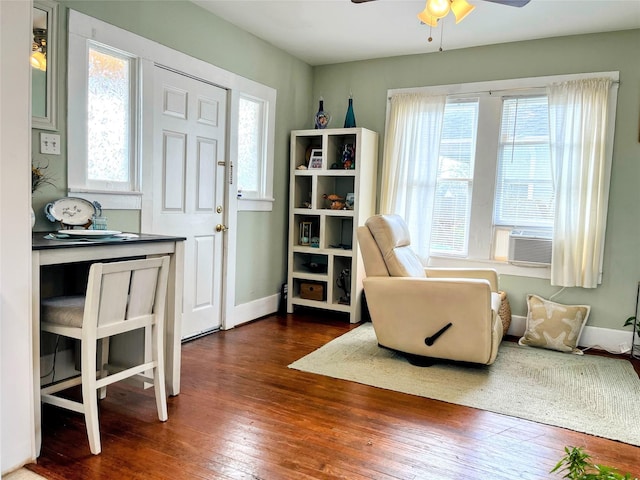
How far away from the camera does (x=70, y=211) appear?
254 cm

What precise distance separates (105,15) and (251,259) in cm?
216

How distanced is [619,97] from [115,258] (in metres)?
3.74

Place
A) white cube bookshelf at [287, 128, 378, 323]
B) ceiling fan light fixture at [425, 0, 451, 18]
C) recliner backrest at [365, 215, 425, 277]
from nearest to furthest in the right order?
ceiling fan light fixture at [425, 0, 451, 18]
recliner backrest at [365, 215, 425, 277]
white cube bookshelf at [287, 128, 378, 323]

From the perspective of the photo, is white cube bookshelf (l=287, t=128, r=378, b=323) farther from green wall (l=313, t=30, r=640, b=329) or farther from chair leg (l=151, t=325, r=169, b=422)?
chair leg (l=151, t=325, r=169, b=422)

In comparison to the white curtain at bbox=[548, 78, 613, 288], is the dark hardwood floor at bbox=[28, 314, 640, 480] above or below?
below

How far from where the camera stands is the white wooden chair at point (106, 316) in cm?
196

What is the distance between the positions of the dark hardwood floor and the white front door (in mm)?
944

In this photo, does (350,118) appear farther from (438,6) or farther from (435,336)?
(435,336)

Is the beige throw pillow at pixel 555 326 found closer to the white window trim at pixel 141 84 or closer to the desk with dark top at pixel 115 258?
the white window trim at pixel 141 84

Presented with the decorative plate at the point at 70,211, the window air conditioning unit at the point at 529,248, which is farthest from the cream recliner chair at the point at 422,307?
the decorative plate at the point at 70,211

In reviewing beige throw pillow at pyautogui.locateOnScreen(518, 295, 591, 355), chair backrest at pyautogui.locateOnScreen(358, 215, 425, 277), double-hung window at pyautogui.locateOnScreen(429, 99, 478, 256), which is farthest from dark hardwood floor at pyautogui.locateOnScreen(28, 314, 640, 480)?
double-hung window at pyautogui.locateOnScreen(429, 99, 478, 256)

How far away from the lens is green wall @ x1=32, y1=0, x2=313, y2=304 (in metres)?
2.61

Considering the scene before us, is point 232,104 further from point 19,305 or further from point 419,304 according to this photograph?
point 19,305

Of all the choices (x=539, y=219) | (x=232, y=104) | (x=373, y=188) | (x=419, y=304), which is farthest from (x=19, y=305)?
(x=539, y=219)
